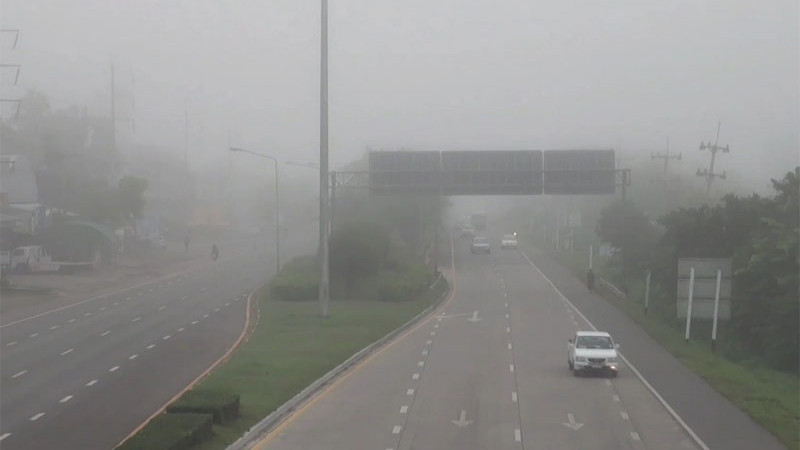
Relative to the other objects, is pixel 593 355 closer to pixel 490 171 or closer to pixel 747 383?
pixel 747 383

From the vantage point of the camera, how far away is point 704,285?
139ft

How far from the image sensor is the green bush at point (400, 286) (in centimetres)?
6469

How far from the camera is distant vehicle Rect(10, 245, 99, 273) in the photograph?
263ft

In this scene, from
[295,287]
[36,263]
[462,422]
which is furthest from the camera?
[36,263]

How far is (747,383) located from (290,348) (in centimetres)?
1466

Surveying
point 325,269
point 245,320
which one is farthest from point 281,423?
point 245,320

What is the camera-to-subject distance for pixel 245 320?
53.8 metres

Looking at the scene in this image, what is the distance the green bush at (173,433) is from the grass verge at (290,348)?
0.35m

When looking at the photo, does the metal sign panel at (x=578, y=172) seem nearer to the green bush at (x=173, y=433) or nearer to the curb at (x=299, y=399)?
the curb at (x=299, y=399)

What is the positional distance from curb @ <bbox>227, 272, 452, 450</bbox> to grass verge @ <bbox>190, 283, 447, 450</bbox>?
0.61 feet

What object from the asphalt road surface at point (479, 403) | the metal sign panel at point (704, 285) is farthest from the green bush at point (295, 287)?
the metal sign panel at point (704, 285)

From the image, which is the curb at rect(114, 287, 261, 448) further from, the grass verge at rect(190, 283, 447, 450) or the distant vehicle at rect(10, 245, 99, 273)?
the distant vehicle at rect(10, 245, 99, 273)

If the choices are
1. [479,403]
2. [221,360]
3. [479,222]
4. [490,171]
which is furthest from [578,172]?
[479,222]

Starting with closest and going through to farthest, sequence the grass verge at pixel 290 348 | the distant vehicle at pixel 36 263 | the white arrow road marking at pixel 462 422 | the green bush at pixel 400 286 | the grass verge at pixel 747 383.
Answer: the white arrow road marking at pixel 462 422, the grass verge at pixel 747 383, the grass verge at pixel 290 348, the green bush at pixel 400 286, the distant vehicle at pixel 36 263
